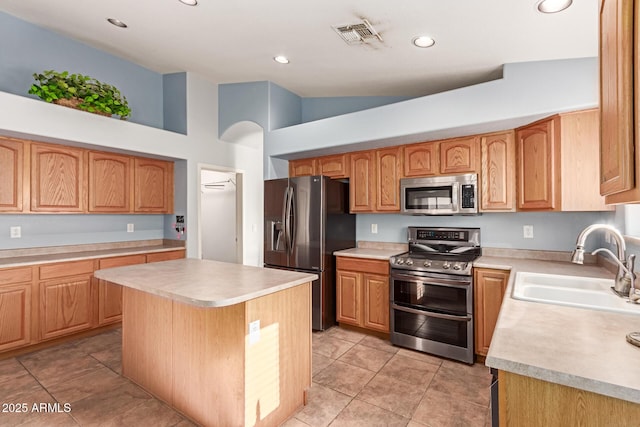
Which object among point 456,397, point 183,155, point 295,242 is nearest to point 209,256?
point 183,155

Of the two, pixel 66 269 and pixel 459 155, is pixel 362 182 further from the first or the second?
pixel 66 269

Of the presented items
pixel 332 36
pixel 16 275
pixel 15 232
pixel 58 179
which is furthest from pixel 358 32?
pixel 15 232

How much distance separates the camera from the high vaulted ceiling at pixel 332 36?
85.0 inches

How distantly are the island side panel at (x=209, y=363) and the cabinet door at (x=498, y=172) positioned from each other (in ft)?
8.06

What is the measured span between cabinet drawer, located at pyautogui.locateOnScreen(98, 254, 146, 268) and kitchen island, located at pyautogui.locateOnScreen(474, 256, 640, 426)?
3.76m

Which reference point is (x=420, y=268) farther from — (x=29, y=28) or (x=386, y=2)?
(x=29, y=28)

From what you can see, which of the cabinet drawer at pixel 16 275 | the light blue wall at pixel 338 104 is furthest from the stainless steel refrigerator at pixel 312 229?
the cabinet drawer at pixel 16 275

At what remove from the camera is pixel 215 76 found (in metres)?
4.07

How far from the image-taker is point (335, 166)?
387 centimetres

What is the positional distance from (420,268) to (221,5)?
275 cm

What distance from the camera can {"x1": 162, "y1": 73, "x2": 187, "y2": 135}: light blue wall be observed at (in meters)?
4.18

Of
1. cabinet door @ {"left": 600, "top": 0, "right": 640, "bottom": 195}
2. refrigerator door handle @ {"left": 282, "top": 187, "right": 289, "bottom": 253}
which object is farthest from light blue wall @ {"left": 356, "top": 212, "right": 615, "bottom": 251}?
cabinet door @ {"left": 600, "top": 0, "right": 640, "bottom": 195}

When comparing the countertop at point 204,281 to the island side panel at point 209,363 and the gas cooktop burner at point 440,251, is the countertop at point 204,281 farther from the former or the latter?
the gas cooktop burner at point 440,251

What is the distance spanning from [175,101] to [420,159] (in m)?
3.31
